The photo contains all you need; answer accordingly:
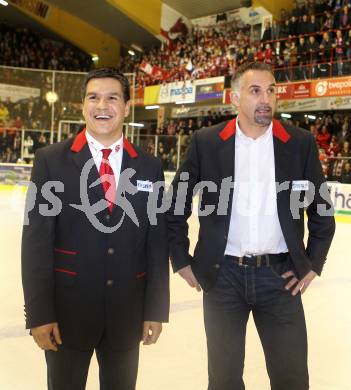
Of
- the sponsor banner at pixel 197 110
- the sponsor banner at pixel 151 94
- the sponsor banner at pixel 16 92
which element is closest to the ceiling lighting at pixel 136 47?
the sponsor banner at pixel 197 110

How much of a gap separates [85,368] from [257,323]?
0.77 meters

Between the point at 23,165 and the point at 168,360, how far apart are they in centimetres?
1160

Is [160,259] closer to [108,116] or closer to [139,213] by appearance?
[139,213]

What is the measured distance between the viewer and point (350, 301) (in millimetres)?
5207

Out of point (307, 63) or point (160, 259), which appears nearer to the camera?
point (160, 259)

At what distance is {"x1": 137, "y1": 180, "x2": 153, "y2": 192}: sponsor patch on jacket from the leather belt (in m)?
0.48

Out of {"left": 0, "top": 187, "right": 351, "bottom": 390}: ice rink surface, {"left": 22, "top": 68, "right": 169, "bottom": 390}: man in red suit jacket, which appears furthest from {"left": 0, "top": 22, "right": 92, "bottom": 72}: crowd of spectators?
{"left": 22, "top": 68, "right": 169, "bottom": 390}: man in red suit jacket

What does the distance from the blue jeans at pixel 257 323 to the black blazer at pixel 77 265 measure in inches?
16.1

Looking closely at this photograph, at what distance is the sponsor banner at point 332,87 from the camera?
605 inches

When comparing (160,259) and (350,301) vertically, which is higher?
(160,259)

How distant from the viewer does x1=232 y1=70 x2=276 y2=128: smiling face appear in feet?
7.73

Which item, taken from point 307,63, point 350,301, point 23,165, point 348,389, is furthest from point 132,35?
point 348,389

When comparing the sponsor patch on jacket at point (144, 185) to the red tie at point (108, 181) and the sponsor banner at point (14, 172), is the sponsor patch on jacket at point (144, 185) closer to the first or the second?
the red tie at point (108, 181)

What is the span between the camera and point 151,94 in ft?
75.4
